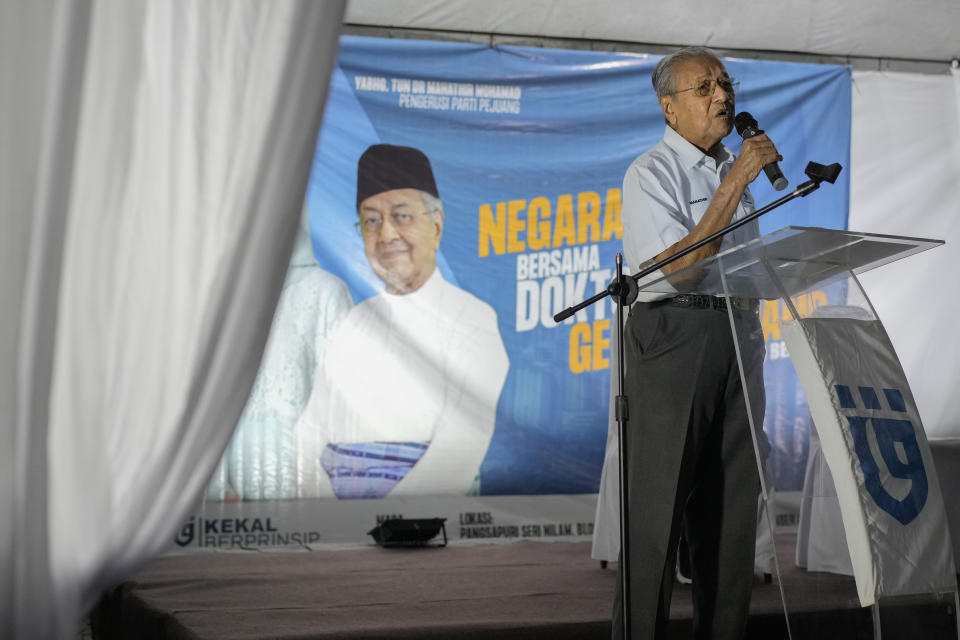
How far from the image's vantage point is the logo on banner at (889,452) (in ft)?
5.73

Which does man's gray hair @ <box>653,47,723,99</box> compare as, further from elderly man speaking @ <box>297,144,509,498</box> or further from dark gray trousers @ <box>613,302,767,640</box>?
elderly man speaking @ <box>297,144,509,498</box>

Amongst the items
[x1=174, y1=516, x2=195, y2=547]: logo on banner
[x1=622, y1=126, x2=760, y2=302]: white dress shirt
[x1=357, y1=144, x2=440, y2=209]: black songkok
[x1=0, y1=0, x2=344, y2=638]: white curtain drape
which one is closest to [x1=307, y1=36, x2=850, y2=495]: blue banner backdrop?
[x1=357, y1=144, x2=440, y2=209]: black songkok

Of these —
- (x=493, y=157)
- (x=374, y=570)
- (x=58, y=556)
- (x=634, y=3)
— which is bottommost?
(x=374, y=570)

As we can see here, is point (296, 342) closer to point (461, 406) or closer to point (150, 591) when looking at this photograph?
point (461, 406)

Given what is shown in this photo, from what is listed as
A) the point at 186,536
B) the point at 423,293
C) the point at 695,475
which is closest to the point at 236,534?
the point at 186,536

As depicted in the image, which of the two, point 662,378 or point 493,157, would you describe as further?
point 493,157

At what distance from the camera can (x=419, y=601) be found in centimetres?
282

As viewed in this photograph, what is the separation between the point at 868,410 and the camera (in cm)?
181

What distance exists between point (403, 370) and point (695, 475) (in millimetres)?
2703

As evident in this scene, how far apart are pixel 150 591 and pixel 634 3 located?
339 cm

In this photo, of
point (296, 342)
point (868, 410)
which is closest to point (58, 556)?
point (868, 410)

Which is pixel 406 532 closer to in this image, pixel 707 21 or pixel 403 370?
pixel 403 370

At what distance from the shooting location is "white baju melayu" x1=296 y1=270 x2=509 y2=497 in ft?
15.1

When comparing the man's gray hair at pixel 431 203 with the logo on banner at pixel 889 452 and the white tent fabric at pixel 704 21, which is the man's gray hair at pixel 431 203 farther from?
the logo on banner at pixel 889 452
